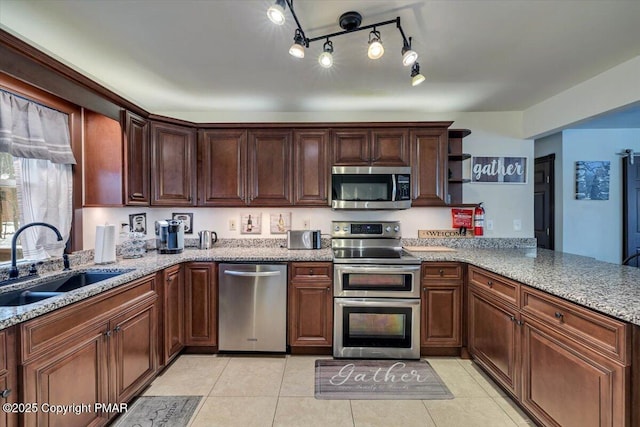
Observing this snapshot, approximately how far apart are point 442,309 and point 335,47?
235cm

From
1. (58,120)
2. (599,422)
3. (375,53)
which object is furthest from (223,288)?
(599,422)

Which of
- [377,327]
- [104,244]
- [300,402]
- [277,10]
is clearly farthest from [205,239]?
[277,10]

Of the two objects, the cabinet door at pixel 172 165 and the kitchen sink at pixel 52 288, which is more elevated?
the cabinet door at pixel 172 165

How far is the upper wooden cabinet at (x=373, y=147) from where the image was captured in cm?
294

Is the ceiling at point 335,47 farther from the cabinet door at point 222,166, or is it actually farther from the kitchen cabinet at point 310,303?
the kitchen cabinet at point 310,303

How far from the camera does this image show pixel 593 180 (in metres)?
3.63

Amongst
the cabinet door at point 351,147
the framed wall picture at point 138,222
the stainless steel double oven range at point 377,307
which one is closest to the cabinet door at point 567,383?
the stainless steel double oven range at point 377,307

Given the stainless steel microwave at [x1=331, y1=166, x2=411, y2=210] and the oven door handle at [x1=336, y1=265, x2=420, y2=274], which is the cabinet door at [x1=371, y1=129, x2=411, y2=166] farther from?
the oven door handle at [x1=336, y1=265, x2=420, y2=274]

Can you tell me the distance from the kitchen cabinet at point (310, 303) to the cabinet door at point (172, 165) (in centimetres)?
141

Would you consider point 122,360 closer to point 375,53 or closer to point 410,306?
point 410,306

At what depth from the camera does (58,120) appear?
7.10ft

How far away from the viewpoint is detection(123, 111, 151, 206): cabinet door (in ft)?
8.02

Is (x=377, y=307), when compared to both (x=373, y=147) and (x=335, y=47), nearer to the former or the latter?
(x=373, y=147)

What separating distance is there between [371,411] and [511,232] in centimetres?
258
